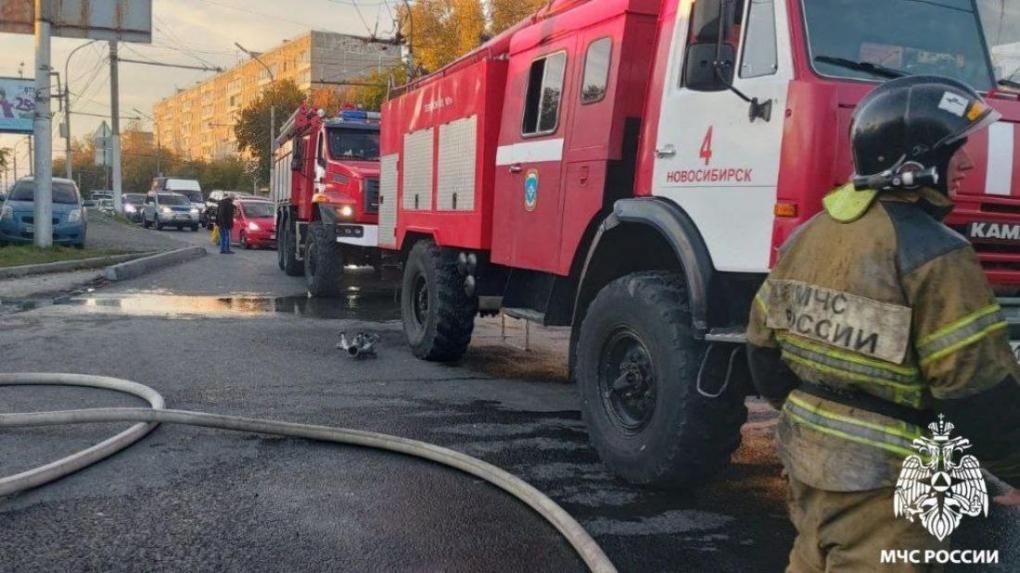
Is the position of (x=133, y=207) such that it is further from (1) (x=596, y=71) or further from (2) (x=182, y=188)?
(1) (x=596, y=71)

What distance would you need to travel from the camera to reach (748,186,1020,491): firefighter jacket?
184cm

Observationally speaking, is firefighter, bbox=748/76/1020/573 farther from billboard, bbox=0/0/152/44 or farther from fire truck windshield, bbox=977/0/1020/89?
billboard, bbox=0/0/152/44

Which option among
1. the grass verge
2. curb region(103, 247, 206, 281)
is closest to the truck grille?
curb region(103, 247, 206, 281)

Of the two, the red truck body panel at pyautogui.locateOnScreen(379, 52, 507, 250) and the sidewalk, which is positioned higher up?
the red truck body panel at pyautogui.locateOnScreen(379, 52, 507, 250)

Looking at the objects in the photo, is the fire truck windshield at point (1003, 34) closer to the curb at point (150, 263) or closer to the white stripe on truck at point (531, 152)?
the white stripe on truck at point (531, 152)

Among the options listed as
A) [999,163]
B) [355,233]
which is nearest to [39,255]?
[355,233]

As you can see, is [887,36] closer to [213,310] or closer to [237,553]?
[237,553]

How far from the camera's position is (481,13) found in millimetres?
35531

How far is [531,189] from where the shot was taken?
6.16 meters

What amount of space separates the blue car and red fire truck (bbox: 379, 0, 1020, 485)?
17537mm

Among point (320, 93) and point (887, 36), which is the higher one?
point (320, 93)

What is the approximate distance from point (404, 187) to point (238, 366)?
8.50 ft

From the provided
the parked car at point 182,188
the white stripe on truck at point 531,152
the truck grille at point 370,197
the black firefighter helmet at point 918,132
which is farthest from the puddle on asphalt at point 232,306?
the parked car at point 182,188

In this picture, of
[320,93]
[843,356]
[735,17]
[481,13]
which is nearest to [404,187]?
[735,17]
